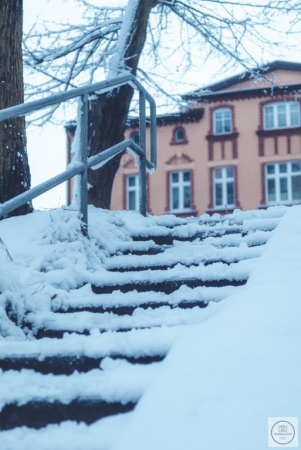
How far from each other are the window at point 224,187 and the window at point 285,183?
1388 millimetres

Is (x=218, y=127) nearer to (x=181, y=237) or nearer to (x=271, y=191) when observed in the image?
(x=271, y=191)

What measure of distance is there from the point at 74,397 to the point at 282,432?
0.88 metres

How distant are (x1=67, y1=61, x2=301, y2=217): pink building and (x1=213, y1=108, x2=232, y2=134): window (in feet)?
0.13

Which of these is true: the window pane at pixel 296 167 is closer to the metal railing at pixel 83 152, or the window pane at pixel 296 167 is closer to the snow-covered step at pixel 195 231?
the metal railing at pixel 83 152

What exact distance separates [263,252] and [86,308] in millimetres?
1178

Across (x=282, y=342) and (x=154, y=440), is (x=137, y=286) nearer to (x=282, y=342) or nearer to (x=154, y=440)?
(x=282, y=342)

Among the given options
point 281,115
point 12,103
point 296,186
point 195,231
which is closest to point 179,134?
point 281,115

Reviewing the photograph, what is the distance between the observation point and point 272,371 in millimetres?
2174

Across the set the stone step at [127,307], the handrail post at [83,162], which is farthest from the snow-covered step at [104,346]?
the handrail post at [83,162]

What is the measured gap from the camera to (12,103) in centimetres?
488

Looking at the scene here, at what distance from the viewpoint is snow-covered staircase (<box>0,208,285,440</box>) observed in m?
2.38

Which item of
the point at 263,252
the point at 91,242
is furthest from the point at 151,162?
the point at 263,252

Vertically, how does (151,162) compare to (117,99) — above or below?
below

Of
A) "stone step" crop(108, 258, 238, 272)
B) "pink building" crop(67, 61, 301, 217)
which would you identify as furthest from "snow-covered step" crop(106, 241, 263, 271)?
"pink building" crop(67, 61, 301, 217)
